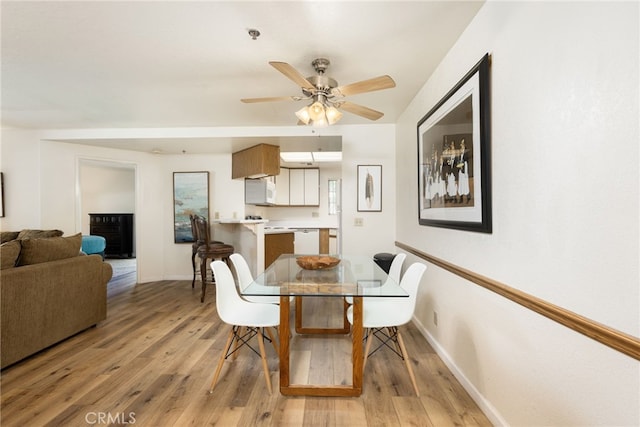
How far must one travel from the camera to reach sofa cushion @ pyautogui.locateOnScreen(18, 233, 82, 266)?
236 centimetres

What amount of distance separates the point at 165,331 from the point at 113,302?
1.51 meters

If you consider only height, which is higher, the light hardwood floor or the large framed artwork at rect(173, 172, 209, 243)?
the large framed artwork at rect(173, 172, 209, 243)

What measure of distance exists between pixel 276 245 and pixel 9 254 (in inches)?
130

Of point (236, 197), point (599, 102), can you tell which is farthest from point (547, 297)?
point (236, 197)

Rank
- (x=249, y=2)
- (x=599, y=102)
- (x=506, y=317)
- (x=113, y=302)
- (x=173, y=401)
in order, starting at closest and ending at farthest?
(x=599, y=102), (x=506, y=317), (x=249, y=2), (x=173, y=401), (x=113, y=302)

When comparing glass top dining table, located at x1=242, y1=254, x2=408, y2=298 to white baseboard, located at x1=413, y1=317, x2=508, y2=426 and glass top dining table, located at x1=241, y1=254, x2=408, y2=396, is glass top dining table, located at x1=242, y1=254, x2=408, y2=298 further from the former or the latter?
white baseboard, located at x1=413, y1=317, x2=508, y2=426

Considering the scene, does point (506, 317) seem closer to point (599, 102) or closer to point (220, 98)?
point (599, 102)

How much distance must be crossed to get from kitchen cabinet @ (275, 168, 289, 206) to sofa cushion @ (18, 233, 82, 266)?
3640 mm

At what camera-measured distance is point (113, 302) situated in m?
Answer: 3.79

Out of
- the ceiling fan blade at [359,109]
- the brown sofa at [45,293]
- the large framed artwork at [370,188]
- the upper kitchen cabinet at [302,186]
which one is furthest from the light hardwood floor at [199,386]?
the upper kitchen cabinet at [302,186]

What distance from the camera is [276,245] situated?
16.6 ft

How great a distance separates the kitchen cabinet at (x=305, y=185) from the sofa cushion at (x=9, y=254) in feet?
14.4

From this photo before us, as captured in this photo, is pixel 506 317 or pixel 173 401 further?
pixel 173 401

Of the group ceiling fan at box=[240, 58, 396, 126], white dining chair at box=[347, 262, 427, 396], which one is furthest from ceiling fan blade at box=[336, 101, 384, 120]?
white dining chair at box=[347, 262, 427, 396]
